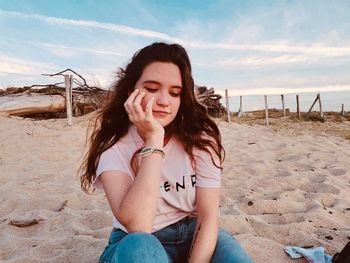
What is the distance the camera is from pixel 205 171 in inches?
67.2

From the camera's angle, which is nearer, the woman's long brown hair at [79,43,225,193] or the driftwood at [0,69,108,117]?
the woman's long brown hair at [79,43,225,193]

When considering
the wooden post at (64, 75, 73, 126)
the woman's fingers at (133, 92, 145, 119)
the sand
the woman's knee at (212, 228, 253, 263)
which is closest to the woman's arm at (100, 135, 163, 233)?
the woman's fingers at (133, 92, 145, 119)

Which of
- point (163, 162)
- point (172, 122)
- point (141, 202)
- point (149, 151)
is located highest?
point (172, 122)

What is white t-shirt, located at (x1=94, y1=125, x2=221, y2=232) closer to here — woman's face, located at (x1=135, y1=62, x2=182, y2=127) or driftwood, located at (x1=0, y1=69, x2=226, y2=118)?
woman's face, located at (x1=135, y1=62, x2=182, y2=127)

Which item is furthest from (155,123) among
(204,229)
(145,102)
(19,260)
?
(19,260)

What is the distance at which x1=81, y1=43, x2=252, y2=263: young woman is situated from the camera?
1.45 m

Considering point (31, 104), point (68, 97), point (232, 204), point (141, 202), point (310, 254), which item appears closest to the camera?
point (141, 202)

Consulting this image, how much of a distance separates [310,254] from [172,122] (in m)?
1.44

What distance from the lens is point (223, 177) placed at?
454 centimetres

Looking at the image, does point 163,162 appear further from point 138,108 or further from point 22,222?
point 22,222

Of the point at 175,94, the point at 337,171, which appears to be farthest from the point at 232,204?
the point at 337,171

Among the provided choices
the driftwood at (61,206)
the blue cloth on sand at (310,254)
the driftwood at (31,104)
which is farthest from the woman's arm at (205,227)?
the driftwood at (31,104)

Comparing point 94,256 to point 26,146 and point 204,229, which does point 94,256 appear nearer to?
point 204,229

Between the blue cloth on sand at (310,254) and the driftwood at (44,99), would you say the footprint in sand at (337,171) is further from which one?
the driftwood at (44,99)
